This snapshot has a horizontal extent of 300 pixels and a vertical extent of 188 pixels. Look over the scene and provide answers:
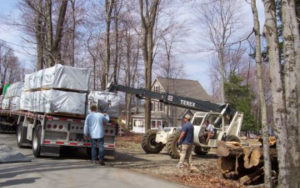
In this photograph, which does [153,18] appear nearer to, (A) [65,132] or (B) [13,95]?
(B) [13,95]

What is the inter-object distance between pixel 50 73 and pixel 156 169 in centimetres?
460

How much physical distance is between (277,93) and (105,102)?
661 cm

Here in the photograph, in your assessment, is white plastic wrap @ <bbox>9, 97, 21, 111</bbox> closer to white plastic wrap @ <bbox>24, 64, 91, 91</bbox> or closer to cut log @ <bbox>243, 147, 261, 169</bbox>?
white plastic wrap @ <bbox>24, 64, 91, 91</bbox>

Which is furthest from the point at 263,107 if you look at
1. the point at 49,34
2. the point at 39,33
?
the point at 39,33

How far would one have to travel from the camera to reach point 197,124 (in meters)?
15.4

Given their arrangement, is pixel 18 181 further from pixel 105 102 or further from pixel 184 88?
pixel 184 88

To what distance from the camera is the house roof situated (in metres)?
56.2

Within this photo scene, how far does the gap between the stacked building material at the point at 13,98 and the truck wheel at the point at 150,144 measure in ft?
20.9

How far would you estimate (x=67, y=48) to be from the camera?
109 feet

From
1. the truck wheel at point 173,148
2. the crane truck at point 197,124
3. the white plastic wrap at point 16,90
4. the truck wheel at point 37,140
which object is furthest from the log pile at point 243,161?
the white plastic wrap at point 16,90

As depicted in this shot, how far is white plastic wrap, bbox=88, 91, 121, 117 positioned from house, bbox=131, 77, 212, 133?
125 ft

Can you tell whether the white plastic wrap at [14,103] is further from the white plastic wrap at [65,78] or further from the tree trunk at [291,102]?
the tree trunk at [291,102]

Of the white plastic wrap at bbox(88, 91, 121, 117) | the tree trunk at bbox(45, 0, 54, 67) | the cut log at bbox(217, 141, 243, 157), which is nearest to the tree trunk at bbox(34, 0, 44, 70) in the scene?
the tree trunk at bbox(45, 0, 54, 67)

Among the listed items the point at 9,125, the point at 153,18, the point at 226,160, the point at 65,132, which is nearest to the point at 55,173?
the point at 65,132
